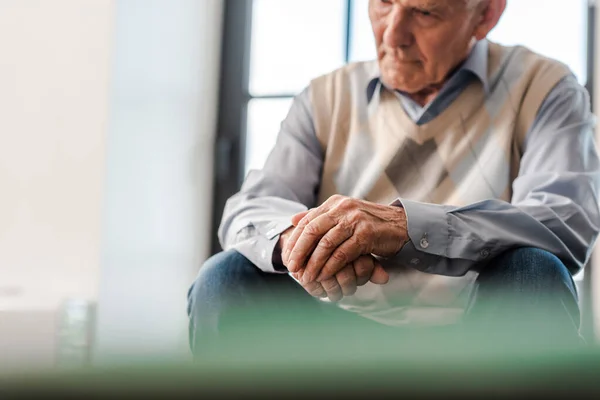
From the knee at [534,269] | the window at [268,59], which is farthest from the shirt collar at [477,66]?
the window at [268,59]

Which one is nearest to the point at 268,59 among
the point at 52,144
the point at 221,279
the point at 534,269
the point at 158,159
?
the point at 158,159

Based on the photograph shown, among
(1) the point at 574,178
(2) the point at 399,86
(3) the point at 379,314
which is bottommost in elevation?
(3) the point at 379,314

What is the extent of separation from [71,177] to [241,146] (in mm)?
545

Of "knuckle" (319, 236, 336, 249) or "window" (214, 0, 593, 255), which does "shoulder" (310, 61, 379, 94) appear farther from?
"window" (214, 0, 593, 255)

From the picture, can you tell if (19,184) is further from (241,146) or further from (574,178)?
(574,178)

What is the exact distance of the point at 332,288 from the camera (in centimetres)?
111

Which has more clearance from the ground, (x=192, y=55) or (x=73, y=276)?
(x=192, y=55)

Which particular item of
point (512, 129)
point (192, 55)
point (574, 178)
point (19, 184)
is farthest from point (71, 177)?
point (574, 178)

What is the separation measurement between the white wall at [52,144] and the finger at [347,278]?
0.95 m

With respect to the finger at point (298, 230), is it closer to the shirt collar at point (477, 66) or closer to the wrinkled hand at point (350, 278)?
the wrinkled hand at point (350, 278)

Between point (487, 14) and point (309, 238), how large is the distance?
0.61m

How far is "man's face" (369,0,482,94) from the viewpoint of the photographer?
1336mm

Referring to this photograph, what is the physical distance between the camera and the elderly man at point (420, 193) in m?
1.08

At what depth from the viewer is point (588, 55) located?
6.16ft
